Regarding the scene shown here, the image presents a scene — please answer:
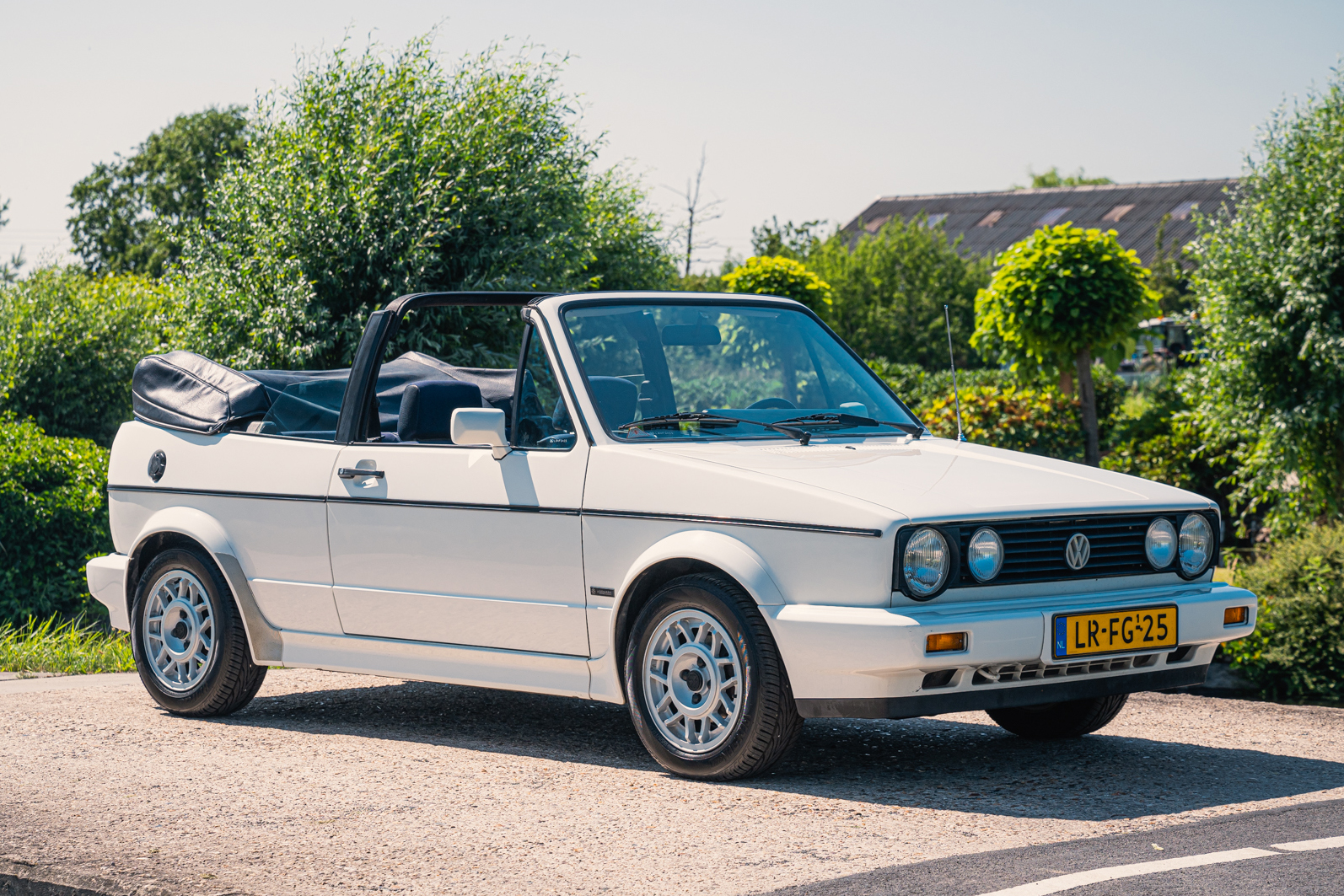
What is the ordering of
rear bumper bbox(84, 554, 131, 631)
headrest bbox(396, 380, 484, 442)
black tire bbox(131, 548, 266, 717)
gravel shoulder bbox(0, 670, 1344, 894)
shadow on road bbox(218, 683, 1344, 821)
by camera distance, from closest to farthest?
gravel shoulder bbox(0, 670, 1344, 894) < shadow on road bbox(218, 683, 1344, 821) < headrest bbox(396, 380, 484, 442) < black tire bbox(131, 548, 266, 717) < rear bumper bbox(84, 554, 131, 631)

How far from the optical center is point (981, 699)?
5242 millimetres

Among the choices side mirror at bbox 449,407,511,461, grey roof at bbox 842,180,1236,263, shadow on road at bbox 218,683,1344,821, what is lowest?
shadow on road at bbox 218,683,1344,821

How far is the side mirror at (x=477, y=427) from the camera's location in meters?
5.97

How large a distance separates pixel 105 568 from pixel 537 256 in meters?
7.69

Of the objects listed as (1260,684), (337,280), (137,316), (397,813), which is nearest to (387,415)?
(397,813)

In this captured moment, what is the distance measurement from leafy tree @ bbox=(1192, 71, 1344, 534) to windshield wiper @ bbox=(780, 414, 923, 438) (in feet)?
24.4

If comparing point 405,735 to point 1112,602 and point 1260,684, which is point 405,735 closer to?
point 1112,602

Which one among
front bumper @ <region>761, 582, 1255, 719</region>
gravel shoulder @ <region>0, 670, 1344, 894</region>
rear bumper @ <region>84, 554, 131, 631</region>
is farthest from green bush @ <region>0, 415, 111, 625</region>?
front bumper @ <region>761, 582, 1255, 719</region>

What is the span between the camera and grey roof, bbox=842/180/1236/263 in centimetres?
5434

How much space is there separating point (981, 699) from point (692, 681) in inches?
41.4

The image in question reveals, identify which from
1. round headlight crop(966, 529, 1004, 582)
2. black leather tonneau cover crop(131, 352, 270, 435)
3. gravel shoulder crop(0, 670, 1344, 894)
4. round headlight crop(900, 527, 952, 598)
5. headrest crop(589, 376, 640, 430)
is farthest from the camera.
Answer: black leather tonneau cover crop(131, 352, 270, 435)

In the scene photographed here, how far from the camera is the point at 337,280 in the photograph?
1445 centimetres

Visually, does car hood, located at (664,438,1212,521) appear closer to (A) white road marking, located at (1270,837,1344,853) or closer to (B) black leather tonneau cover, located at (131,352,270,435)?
(A) white road marking, located at (1270,837,1344,853)

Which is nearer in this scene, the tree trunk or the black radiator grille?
the black radiator grille
